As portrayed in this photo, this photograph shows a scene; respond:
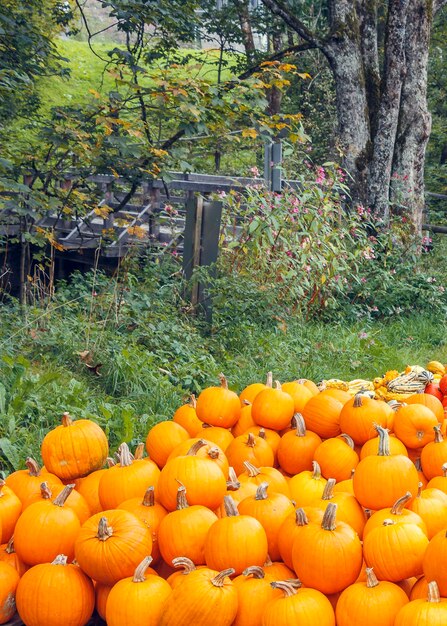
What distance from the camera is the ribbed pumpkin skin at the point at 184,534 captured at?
2.22 m

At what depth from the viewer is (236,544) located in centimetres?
213

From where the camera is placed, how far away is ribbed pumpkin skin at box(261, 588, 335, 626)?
1915mm

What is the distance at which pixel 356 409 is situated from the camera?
2.98 metres

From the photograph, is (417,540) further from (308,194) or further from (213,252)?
(308,194)

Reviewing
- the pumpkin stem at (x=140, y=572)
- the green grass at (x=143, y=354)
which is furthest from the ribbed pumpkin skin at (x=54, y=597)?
the green grass at (x=143, y=354)

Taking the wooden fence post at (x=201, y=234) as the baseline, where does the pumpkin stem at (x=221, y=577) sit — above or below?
below

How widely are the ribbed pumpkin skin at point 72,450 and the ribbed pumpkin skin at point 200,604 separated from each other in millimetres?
927

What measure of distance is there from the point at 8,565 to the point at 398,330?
→ 272 inches

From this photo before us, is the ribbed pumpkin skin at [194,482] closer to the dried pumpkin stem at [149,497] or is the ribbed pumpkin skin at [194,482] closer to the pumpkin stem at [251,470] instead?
the dried pumpkin stem at [149,497]

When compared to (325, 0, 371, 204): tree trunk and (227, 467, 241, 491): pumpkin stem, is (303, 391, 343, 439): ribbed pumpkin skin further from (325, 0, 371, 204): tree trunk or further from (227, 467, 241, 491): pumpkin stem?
(325, 0, 371, 204): tree trunk

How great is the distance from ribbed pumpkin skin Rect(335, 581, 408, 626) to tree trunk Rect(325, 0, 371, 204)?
942cm

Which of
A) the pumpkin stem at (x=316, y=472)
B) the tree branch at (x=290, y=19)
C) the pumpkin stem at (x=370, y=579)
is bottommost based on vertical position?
the pumpkin stem at (x=370, y=579)

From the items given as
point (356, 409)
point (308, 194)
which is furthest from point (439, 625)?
point (308, 194)

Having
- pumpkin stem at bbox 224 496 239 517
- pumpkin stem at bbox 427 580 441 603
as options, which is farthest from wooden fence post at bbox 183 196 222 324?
pumpkin stem at bbox 427 580 441 603
